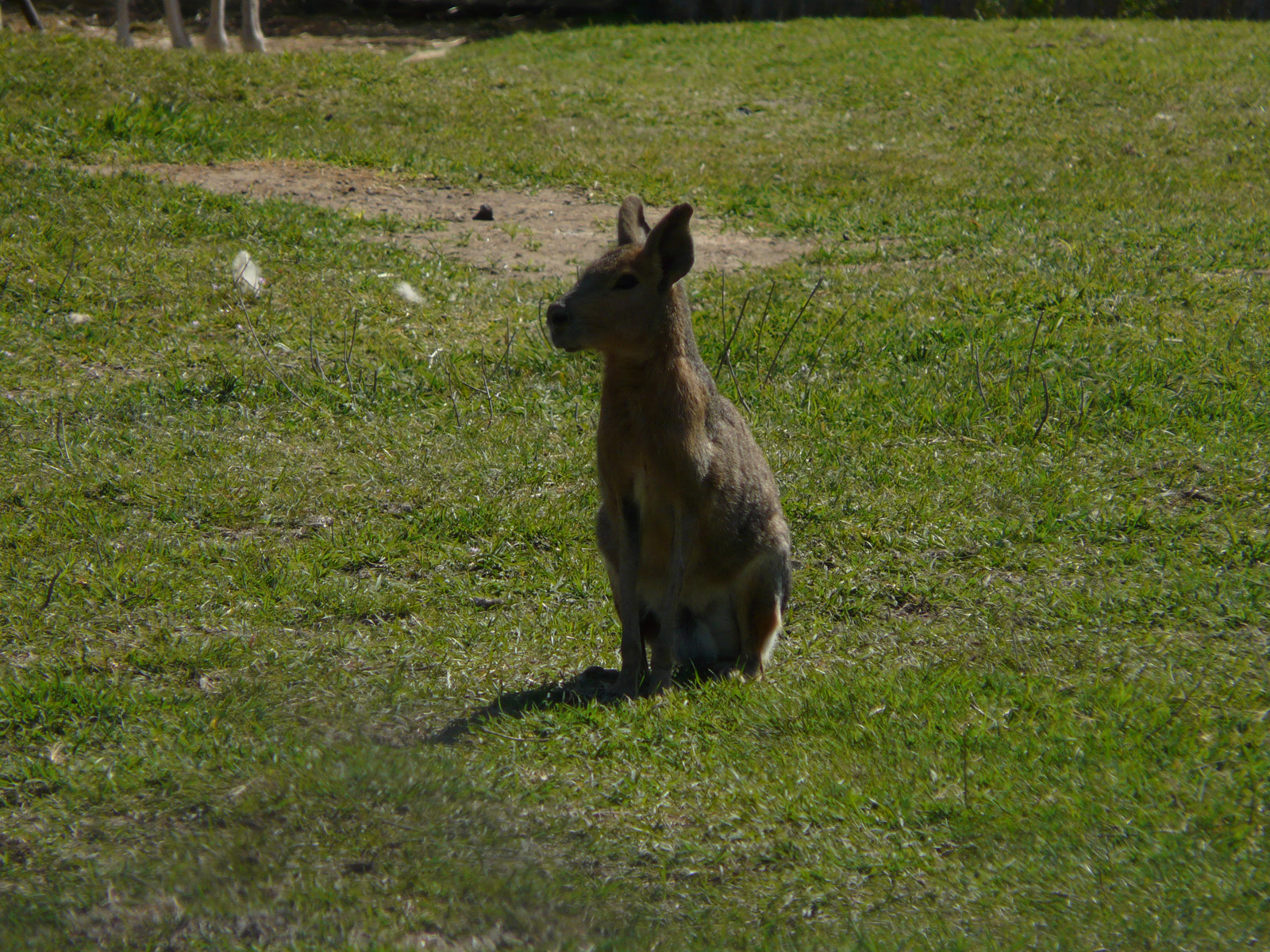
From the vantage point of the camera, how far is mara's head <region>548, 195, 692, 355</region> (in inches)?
170

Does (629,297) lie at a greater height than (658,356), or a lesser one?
greater

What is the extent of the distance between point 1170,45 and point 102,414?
1488cm

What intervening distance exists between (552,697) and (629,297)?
148 centimetres

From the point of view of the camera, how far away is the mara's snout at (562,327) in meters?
4.29

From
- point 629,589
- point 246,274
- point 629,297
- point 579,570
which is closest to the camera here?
point 629,297

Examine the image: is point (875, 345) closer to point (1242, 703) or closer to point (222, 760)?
point (1242, 703)

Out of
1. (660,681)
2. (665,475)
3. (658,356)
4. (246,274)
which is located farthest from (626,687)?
(246,274)

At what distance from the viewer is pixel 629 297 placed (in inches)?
173

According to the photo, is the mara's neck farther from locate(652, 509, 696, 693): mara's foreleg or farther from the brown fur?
locate(652, 509, 696, 693): mara's foreleg

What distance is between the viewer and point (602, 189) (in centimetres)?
1129

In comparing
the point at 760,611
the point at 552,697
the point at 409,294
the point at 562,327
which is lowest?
the point at 552,697

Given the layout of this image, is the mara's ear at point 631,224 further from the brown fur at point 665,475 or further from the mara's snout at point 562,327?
the mara's snout at point 562,327

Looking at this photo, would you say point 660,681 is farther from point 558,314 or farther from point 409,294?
point 409,294

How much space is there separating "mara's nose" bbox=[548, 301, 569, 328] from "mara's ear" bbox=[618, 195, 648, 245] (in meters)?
0.58
